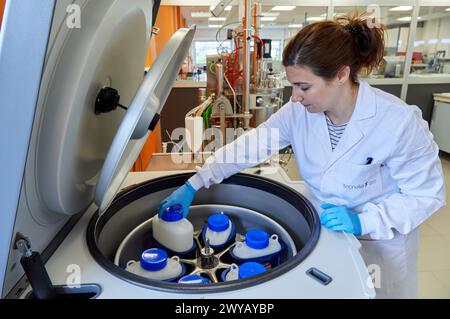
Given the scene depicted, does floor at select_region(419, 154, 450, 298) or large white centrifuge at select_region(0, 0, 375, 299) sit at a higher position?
large white centrifuge at select_region(0, 0, 375, 299)

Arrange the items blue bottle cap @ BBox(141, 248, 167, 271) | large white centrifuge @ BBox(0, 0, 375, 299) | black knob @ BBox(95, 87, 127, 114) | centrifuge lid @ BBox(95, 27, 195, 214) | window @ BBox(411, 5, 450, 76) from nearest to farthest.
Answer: large white centrifuge @ BBox(0, 0, 375, 299) < centrifuge lid @ BBox(95, 27, 195, 214) < black knob @ BBox(95, 87, 127, 114) < blue bottle cap @ BBox(141, 248, 167, 271) < window @ BBox(411, 5, 450, 76)

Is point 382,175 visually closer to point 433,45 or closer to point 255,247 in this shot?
point 255,247

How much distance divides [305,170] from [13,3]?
103 centimetres

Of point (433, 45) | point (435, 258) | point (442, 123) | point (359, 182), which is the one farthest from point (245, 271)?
point (433, 45)

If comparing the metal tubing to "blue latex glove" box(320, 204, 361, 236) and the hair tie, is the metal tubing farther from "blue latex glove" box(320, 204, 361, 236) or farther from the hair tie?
"blue latex glove" box(320, 204, 361, 236)

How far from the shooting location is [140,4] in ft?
2.77

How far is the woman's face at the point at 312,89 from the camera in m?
1.03

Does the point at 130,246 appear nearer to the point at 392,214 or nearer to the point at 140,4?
the point at 140,4

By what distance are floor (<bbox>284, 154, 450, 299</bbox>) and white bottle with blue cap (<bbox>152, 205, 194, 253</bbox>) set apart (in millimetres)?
1598

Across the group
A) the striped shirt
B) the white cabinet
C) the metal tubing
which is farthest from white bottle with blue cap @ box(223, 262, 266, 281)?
the white cabinet

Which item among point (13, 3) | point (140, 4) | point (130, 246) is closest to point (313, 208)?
point (130, 246)

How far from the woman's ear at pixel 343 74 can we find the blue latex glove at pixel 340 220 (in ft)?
1.42

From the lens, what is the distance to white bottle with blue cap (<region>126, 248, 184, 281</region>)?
890 mm

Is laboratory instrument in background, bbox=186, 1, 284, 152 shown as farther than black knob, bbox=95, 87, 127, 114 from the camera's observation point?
Yes
